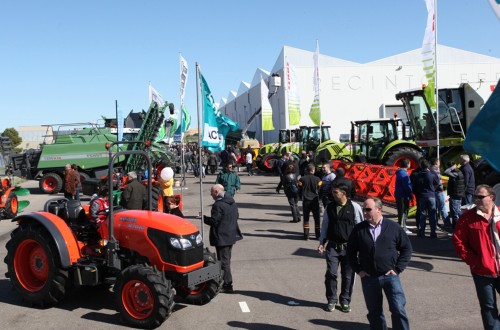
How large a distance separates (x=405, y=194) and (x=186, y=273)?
19.6 feet

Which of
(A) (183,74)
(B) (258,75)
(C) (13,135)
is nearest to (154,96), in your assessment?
(A) (183,74)

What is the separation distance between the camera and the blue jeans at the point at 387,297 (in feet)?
13.8

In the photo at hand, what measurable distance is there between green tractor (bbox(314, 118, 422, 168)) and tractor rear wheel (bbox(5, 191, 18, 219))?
1168cm

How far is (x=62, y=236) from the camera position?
5840 mm

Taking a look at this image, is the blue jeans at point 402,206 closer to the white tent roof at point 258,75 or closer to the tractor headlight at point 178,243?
the tractor headlight at point 178,243

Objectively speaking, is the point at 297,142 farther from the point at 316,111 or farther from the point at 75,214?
the point at 75,214

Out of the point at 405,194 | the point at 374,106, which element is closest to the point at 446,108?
the point at 405,194

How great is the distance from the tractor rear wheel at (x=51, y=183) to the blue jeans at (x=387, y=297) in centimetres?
1848

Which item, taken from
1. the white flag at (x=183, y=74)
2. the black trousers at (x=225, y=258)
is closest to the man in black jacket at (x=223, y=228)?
the black trousers at (x=225, y=258)

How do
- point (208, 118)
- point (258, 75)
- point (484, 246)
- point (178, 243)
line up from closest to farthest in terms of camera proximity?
point (484, 246), point (178, 243), point (208, 118), point (258, 75)

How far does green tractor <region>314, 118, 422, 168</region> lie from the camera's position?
1634cm

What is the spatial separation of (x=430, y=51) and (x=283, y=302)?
8.73 metres

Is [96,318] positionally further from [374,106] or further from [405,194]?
[374,106]

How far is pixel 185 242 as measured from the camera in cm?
545
